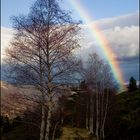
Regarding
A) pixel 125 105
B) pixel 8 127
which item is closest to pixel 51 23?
pixel 125 105

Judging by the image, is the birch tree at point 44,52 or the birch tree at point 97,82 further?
the birch tree at point 97,82

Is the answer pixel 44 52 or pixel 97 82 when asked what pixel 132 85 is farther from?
pixel 44 52

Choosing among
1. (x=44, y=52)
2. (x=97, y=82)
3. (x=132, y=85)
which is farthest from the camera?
(x=132, y=85)

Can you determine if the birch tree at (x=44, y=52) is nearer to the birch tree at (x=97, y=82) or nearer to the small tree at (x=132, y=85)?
the birch tree at (x=97, y=82)

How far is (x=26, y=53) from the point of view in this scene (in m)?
18.7

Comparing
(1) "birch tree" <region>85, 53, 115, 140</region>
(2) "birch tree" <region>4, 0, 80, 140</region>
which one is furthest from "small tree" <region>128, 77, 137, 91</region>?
(2) "birch tree" <region>4, 0, 80, 140</region>

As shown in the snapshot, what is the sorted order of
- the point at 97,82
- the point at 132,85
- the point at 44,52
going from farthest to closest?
the point at 132,85 < the point at 97,82 < the point at 44,52

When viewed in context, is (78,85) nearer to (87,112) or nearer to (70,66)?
(70,66)

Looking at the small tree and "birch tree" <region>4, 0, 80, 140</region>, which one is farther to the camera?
the small tree

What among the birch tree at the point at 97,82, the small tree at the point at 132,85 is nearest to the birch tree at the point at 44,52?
the birch tree at the point at 97,82

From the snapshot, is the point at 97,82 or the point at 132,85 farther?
the point at 132,85

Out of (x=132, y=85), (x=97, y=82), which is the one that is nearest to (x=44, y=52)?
(x=97, y=82)

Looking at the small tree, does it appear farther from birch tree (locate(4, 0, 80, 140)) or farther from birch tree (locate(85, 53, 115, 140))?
birch tree (locate(4, 0, 80, 140))

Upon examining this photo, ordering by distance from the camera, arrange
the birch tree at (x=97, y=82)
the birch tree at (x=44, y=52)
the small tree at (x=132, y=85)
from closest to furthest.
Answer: the birch tree at (x=44, y=52) → the birch tree at (x=97, y=82) → the small tree at (x=132, y=85)
